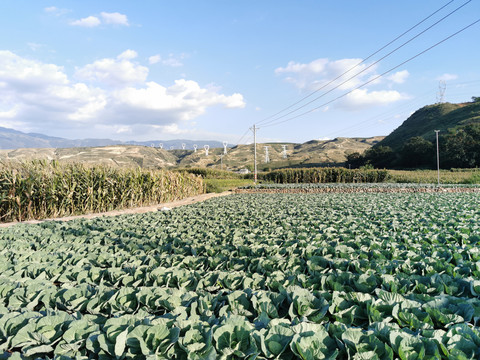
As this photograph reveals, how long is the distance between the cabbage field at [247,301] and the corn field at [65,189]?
5.97 m

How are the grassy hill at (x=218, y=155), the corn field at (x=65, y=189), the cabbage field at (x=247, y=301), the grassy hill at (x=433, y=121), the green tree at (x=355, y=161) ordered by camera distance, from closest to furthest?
1. the cabbage field at (x=247, y=301)
2. the corn field at (x=65, y=189)
3. the green tree at (x=355, y=161)
4. the grassy hill at (x=433, y=121)
5. the grassy hill at (x=218, y=155)

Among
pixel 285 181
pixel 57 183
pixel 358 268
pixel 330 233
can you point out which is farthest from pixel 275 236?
pixel 285 181

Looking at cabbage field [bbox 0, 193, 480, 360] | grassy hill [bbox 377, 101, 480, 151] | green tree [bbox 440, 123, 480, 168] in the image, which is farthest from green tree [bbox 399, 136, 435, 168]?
cabbage field [bbox 0, 193, 480, 360]

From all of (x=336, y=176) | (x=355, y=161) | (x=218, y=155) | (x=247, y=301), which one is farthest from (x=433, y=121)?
(x=247, y=301)

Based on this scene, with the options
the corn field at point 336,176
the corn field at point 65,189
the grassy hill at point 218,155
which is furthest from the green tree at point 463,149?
the corn field at point 65,189

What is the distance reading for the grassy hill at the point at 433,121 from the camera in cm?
6322

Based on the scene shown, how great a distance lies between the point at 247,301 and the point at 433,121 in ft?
293

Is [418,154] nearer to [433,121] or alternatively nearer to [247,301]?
[433,121]

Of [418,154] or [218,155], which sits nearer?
[418,154]

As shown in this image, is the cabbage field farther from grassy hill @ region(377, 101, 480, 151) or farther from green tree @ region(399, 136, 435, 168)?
grassy hill @ region(377, 101, 480, 151)

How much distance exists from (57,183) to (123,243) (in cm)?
749

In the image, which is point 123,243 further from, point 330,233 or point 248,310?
point 330,233

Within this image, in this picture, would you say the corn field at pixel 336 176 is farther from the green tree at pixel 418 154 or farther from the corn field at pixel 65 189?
the green tree at pixel 418 154

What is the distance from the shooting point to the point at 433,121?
2884 inches
